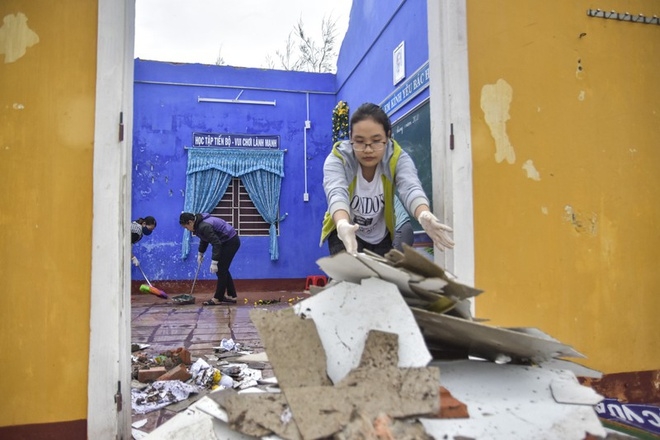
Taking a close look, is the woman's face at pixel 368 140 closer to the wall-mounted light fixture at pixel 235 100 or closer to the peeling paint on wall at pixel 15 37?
the peeling paint on wall at pixel 15 37

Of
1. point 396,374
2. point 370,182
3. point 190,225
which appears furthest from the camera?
point 190,225

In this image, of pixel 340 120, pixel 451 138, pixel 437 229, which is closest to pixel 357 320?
pixel 437 229

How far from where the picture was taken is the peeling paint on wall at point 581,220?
2742mm

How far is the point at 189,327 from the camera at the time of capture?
17.3 ft

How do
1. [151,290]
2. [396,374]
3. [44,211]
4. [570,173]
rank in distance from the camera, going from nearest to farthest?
[396,374] < [44,211] < [570,173] < [151,290]

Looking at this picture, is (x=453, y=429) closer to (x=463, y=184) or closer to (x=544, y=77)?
(x=463, y=184)

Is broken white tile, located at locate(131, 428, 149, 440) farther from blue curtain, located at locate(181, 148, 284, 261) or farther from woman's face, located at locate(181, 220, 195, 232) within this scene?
blue curtain, located at locate(181, 148, 284, 261)

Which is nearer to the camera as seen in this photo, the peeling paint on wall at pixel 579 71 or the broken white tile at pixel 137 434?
the broken white tile at pixel 137 434

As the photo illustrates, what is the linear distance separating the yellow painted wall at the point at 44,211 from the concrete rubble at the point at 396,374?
3.14ft

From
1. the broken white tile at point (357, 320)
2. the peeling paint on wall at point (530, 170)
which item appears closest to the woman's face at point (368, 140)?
the peeling paint on wall at point (530, 170)

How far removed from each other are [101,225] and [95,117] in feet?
1.69

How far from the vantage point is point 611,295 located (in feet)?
9.20

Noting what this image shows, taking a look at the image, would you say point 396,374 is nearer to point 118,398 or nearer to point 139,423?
point 118,398

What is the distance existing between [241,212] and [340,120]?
9.71 feet
